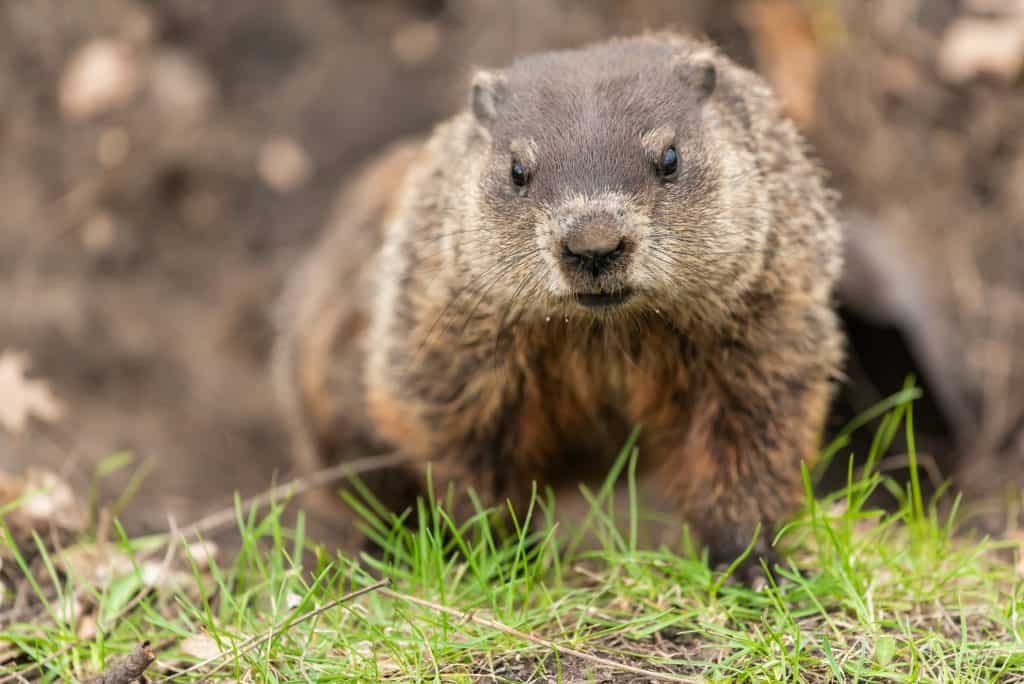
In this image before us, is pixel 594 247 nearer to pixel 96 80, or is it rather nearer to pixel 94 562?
pixel 94 562

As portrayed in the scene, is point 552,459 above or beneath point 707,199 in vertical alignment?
beneath

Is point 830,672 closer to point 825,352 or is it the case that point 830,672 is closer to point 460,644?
point 460,644

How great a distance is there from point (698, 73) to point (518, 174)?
2.50 feet

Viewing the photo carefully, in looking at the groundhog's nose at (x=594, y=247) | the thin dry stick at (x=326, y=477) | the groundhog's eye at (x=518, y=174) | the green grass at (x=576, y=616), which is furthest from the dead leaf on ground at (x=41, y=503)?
the groundhog's nose at (x=594, y=247)

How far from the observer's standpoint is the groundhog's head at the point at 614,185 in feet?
11.4

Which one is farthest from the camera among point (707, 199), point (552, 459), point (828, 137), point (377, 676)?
point (828, 137)

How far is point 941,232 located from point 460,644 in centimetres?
480

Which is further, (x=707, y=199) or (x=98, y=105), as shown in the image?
(x=98, y=105)

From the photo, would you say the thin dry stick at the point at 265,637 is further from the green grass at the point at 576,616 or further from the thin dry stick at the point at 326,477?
the thin dry stick at the point at 326,477

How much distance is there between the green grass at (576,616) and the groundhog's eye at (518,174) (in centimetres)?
112

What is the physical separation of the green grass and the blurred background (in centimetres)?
259

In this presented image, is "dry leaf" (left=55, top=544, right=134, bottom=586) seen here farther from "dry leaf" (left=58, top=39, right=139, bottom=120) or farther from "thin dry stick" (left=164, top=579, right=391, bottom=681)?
"dry leaf" (left=58, top=39, right=139, bottom=120)

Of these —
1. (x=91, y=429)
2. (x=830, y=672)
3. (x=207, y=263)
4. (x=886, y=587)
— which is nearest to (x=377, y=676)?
(x=830, y=672)

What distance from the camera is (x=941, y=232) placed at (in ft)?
23.1
